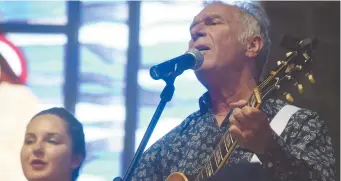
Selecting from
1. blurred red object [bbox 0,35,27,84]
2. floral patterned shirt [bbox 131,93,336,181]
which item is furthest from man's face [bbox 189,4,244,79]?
blurred red object [bbox 0,35,27,84]

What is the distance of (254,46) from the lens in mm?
1910

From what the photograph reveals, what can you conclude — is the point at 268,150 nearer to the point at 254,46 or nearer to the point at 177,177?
the point at 177,177

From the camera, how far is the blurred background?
2.58m

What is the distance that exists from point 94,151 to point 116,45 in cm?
40

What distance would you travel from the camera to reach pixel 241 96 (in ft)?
6.19

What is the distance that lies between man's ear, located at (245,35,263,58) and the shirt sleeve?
0.74 ft

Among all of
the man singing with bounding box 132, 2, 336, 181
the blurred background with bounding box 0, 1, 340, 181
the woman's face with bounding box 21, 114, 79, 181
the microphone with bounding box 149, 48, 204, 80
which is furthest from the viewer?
the blurred background with bounding box 0, 1, 340, 181

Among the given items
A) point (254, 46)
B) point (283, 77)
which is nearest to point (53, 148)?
point (254, 46)

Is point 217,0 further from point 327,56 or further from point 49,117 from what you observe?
point 327,56

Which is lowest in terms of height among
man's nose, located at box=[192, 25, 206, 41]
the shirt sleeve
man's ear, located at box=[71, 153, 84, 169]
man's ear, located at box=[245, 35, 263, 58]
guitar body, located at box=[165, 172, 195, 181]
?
man's ear, located at box=[71, 153, 84, 169]

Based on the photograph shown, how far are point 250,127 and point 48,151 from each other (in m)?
0.85

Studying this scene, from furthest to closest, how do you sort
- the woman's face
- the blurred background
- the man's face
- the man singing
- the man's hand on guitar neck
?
the blurred background < the woman's face < the man's face < the man singing < the man's hand on guitar neck

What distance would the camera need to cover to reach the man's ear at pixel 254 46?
190cm

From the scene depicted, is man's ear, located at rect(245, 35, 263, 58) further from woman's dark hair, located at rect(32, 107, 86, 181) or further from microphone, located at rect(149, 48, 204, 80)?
woman's dark hair, located at rect(32, 107, 86, 181)
